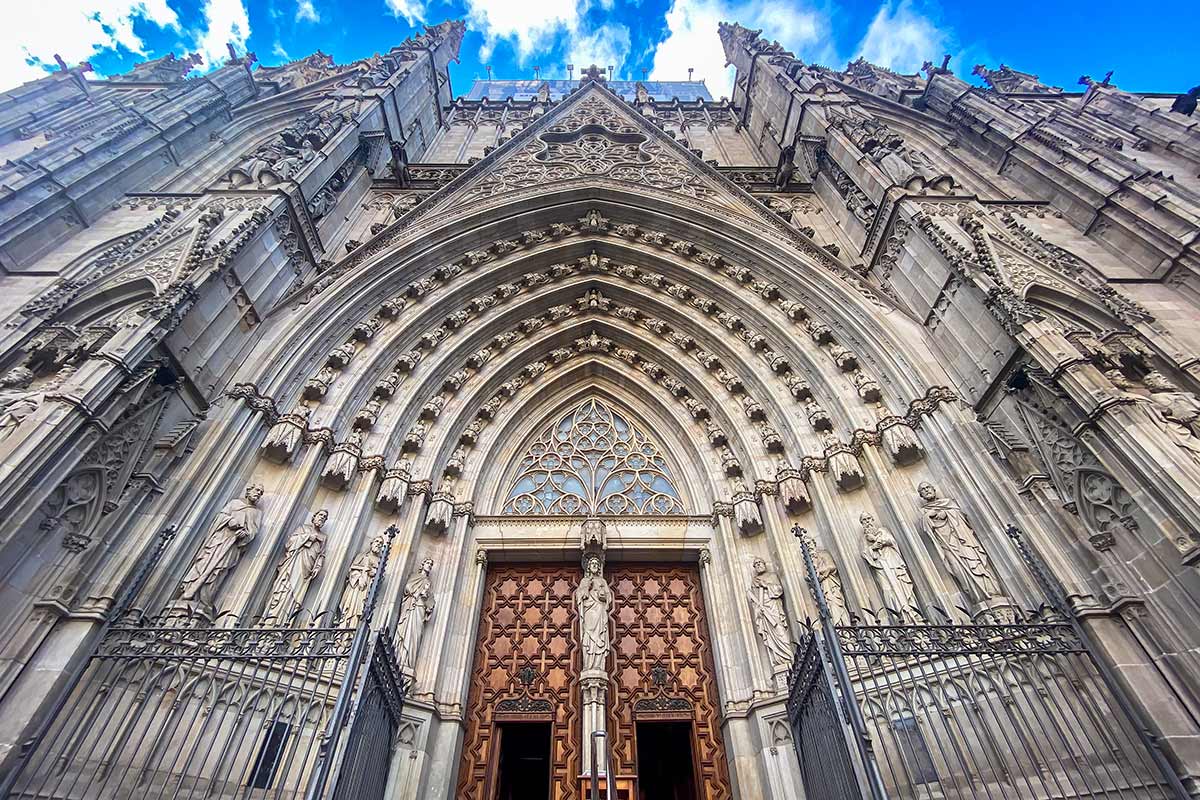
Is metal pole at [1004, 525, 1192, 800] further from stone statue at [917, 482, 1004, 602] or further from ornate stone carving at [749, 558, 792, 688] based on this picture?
ornate stone carving at [749, 558, 792, 688]

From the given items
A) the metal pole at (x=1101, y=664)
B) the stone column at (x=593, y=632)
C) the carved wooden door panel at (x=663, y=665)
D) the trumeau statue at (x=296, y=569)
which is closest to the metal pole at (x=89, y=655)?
the trumeau statue at (x=296, y=569)

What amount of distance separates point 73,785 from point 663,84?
82.5 feet

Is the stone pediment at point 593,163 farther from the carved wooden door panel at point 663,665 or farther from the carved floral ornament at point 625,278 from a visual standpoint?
the carved wooden door panel at point 663,665

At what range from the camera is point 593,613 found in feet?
23.4

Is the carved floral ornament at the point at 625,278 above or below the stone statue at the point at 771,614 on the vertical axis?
above

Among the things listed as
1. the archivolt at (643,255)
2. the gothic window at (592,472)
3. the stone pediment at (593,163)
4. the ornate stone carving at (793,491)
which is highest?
the stone pediment at (593,163)

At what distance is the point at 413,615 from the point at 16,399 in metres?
4.10

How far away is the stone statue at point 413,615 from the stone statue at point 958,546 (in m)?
5.61

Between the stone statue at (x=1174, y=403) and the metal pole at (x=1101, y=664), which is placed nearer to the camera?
the metal pole at (x=1101, y=664)

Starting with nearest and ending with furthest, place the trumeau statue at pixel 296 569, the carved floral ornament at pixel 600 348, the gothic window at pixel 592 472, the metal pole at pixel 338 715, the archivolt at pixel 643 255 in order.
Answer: the metal pole at pixel 338 715 < the trumeau statue at pixel 296 569 < the carved floral ornament at pixel 600 348 < the archivolt at pixel 643 255 < the gothic window at pixel 592 472

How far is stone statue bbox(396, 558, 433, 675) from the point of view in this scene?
6.14 m

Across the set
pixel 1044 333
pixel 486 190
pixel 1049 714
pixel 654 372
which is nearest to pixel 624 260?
pixel 654 372

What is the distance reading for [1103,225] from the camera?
8797 mm

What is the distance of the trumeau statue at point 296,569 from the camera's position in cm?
568
